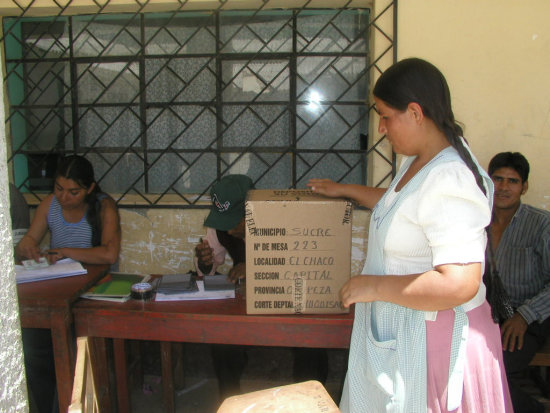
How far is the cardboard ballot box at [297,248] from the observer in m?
1.67

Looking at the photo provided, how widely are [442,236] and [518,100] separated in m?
2.00

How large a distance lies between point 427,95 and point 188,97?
7.31 ft

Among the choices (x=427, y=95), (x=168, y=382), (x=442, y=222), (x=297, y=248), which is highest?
(x=427, y=95)

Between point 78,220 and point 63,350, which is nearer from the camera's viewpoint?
point 63,350

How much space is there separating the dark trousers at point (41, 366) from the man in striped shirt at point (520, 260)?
7.06ft

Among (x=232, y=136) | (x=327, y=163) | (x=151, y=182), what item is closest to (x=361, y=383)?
(x=327, y=163)

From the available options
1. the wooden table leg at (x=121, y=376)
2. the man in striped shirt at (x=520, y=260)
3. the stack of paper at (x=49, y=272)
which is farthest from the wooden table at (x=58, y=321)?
the man in striped shirt at (x=520, y=260)

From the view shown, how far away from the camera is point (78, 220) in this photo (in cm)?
276

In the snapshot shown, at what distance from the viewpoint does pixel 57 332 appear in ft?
6.50

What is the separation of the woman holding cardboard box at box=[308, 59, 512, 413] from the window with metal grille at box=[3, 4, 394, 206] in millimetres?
1727

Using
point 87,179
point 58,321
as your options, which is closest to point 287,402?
point 58,321

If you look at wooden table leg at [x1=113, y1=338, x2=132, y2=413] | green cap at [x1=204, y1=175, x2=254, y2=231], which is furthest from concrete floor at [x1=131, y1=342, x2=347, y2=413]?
green cap at [x1=204, y1=175, x2=254, y2=231]

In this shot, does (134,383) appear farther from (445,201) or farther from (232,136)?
(445,201)

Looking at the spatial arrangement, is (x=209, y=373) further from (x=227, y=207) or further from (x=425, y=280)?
(x=425, y=280)
